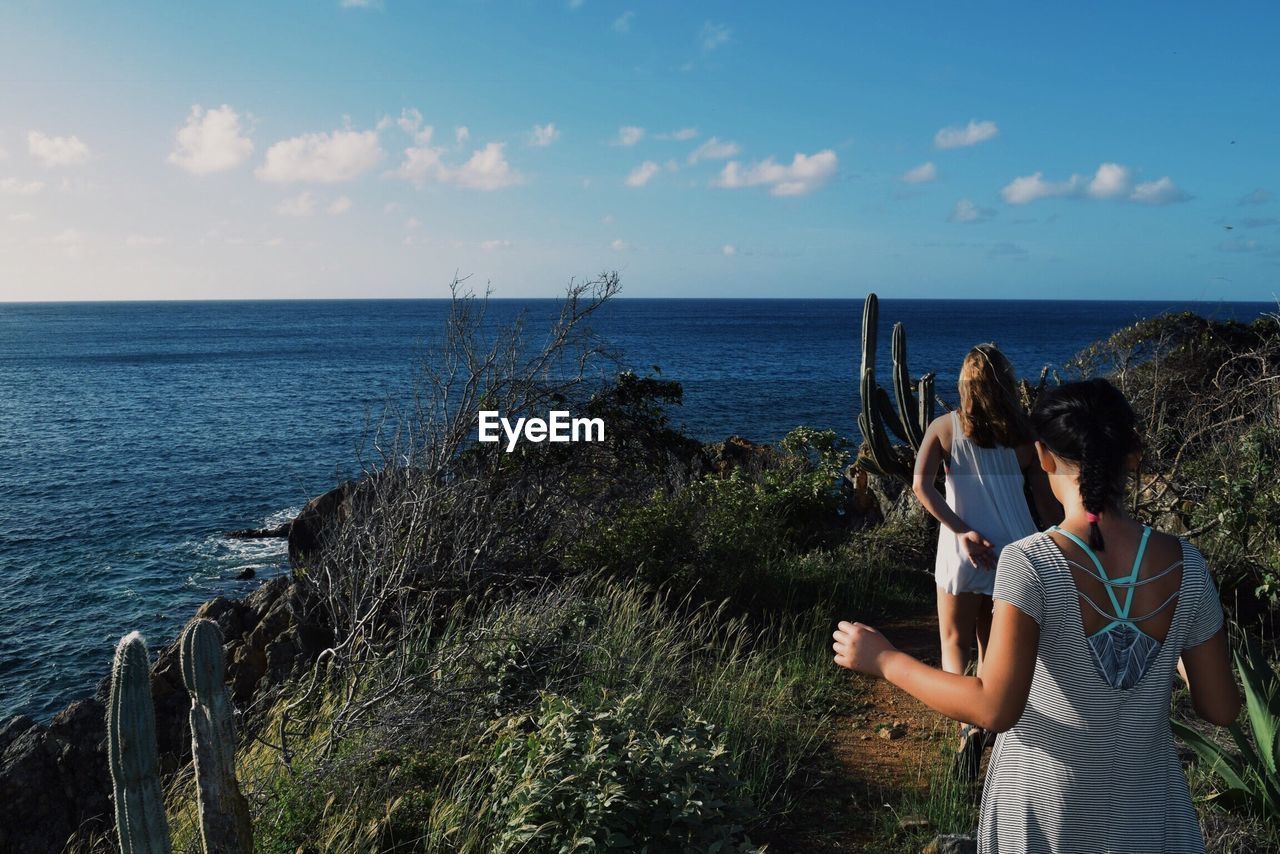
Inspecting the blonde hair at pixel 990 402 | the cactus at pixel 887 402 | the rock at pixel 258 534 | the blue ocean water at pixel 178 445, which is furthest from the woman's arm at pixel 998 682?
the rock at pixel 258 534

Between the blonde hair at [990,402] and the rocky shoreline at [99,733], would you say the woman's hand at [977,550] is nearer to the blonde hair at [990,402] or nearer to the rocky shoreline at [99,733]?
the blonde hair at [990,402]

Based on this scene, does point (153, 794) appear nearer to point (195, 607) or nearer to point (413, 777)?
point (413, 777)

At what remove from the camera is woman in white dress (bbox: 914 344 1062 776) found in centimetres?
396

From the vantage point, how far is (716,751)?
3.19 m

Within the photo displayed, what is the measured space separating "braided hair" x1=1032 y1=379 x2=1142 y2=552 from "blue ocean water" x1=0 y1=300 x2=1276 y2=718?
24.6 ft

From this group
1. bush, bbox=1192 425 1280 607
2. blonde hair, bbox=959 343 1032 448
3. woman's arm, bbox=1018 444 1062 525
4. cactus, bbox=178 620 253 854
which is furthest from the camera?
bush, bbox=1192 425 1280 607

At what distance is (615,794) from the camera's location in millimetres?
3090

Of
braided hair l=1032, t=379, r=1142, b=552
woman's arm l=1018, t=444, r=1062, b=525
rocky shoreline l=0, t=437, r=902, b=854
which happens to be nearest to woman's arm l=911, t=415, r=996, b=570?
woman's arm l=1018, t=444, r=1062, b=525

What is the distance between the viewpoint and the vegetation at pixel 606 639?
3537 mm

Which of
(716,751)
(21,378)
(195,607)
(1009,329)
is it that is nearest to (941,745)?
(716,751)

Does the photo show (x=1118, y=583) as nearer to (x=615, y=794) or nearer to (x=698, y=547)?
(x=615, y=794)

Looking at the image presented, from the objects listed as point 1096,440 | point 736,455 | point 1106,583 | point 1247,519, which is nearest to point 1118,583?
point 1106,583

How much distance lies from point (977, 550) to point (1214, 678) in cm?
188

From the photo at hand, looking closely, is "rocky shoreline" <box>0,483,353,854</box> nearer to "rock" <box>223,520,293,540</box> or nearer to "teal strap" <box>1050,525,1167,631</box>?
"teal strap" <box>1050,525,1167,631</box>
